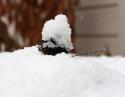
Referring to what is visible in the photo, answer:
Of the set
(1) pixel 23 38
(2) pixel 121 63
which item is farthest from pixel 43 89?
(1) pixel 23 38

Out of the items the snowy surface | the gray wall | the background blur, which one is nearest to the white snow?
the snowy surface

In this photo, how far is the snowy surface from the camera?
1776 millimetres

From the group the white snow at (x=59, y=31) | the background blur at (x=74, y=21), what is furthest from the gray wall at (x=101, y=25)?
the white snow at (x=59, y=31)

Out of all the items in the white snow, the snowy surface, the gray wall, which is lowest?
the gray wall

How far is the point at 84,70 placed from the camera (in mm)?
1914

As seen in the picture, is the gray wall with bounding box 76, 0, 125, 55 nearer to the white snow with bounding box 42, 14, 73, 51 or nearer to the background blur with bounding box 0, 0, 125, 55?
the background blur with bounding box 0, 0, 125, 55

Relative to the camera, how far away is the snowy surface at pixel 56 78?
178 cm

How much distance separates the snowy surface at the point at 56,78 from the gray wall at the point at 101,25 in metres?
6.66

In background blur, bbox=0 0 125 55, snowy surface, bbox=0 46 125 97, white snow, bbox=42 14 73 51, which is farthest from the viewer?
background blur, bbox=0 0 125 55

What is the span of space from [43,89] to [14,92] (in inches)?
3.9

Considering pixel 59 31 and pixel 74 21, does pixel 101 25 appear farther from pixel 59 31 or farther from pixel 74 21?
pixel 59 31

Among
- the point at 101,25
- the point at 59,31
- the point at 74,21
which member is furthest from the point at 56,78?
the point at 101,25

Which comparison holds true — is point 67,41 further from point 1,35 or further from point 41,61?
point 1,35

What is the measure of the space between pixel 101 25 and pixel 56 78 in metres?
7.58
